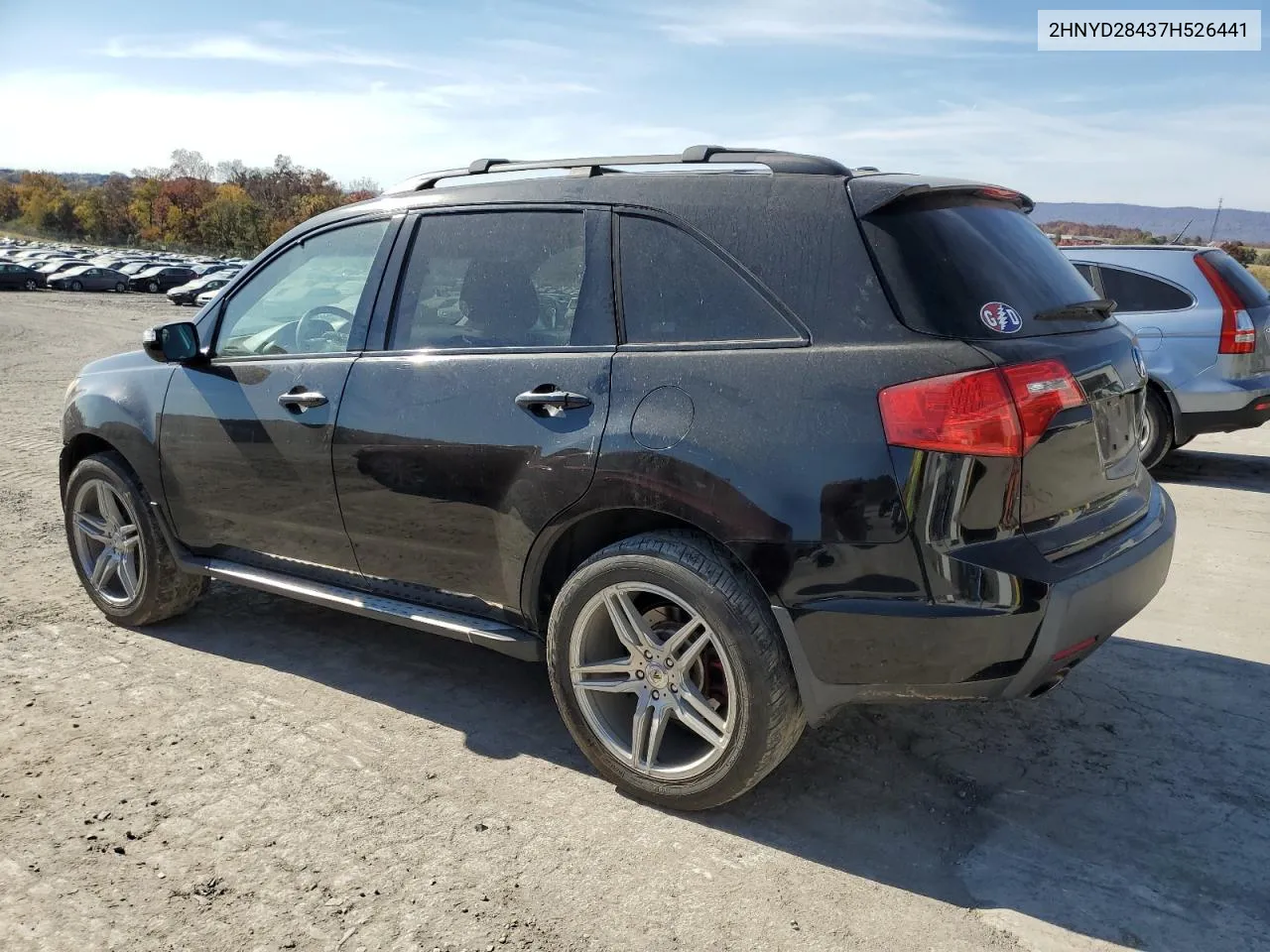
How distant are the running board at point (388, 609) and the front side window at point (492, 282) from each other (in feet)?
3.10

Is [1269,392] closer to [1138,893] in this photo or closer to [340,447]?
[1138,893]

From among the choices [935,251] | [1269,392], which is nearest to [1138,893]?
[935,251]

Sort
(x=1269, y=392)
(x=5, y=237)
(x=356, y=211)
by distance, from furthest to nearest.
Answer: (x=5, y=237) → (x=1269, y=392) → (x=356, y=211)

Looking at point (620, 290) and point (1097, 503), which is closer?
point (1097, 503)

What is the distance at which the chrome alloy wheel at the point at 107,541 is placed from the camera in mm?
4750

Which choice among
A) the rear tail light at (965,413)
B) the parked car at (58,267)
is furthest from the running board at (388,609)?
the parked car at (58,267)

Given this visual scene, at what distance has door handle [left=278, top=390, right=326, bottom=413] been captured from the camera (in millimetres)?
3869

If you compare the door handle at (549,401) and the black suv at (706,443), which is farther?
the door handle at (549,401)

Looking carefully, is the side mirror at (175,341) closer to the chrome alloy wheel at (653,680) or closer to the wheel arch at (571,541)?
the wheel arch at (571,541)

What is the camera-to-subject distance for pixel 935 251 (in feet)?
9.70

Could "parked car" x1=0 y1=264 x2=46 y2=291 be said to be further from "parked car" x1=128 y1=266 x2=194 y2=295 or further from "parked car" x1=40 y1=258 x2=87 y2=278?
"parked car" x1=128 y1=266 x2=194 y2=295

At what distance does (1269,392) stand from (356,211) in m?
6.77

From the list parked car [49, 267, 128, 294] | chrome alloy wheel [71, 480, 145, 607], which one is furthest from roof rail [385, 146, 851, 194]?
parked car [49, 267, 128, 294]

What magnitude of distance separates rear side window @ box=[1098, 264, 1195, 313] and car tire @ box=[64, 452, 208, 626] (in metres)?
6.74
